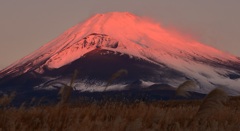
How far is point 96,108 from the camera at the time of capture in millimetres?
9531

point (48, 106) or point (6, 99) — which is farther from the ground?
point (6, 99)

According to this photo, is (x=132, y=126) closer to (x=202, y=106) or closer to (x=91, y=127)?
(x=91, y=127)

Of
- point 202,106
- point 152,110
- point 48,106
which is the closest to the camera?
point 202,106

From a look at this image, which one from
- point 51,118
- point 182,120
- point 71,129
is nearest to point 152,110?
point 182,120

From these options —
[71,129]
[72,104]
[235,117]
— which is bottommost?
[235,117]

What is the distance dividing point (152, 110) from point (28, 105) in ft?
8.02

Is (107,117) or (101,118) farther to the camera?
(101,118)

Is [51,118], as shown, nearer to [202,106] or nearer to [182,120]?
[202,106]

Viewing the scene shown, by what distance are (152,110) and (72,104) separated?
57.3 inches

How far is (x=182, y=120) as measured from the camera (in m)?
10.0

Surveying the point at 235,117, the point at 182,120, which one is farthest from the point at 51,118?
the point at 235,117

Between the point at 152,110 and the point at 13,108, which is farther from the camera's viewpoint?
the point at 152,110

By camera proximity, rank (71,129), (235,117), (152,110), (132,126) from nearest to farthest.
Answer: (71,129)
(132,126)
(152,110)
(235,117)

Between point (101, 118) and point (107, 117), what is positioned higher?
point (107, 117)
